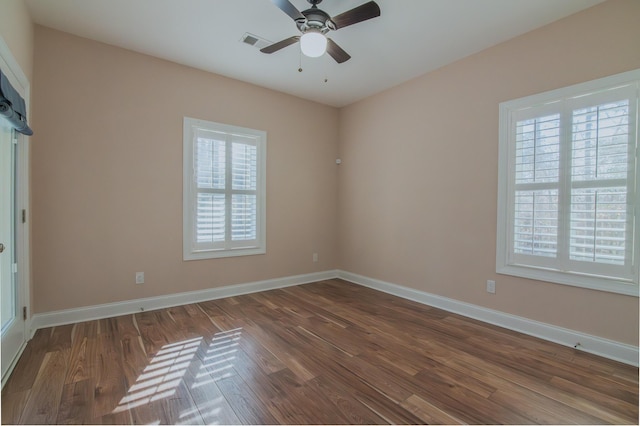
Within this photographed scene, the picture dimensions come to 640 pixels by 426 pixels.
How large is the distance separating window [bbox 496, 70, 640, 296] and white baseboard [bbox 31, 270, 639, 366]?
46 cm

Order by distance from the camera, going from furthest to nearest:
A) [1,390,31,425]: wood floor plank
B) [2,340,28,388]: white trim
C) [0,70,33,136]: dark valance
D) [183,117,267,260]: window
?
[183,117,267,260]: window < [2,340,28,388]: white trim < [0,70,33,136]: dark valance < [1,390,31,425]: wood floor plank

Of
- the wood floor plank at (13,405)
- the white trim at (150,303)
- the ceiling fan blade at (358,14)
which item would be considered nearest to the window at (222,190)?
the white trim at (150,303)

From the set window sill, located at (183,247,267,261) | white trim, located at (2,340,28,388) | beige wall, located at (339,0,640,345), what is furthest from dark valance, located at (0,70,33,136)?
beige wall, located at (339,0,640,345)

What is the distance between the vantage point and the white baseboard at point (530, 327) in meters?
2.31

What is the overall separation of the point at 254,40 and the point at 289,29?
393 millimetres

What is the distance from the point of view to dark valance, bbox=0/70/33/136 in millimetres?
1711

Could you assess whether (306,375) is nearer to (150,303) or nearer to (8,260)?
(150,303)

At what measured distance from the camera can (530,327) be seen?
2783 millimetres

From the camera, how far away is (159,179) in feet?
11.2

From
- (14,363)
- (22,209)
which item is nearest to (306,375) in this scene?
(14,363)

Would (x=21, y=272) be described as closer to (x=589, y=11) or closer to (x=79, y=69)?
(x=79, y=69)

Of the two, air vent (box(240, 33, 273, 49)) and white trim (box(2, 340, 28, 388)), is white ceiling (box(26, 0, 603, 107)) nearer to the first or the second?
air vent (box(240, 33, 273, 49))

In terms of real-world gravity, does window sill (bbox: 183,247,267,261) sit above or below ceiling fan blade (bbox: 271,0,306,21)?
below

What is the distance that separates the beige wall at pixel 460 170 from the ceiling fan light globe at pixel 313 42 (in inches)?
76.4
